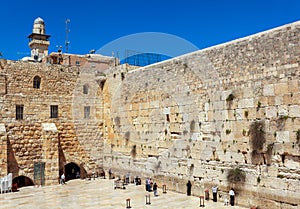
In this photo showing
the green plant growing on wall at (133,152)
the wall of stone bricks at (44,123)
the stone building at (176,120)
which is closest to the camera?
the stone building at (176,120)

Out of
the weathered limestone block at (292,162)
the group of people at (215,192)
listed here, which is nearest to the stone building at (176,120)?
the weathered limestone block at (292,162)

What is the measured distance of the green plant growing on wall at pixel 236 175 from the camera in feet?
36.8

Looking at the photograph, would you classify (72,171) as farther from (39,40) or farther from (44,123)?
(39,40)

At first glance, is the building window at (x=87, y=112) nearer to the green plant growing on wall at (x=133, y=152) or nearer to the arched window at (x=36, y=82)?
the arched window at (x=36, y=82)

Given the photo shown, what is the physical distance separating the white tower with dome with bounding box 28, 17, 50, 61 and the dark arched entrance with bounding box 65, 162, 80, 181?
1225 cm

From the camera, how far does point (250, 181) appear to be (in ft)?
36.0

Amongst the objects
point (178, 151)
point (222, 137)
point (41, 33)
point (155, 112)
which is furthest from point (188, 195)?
point (41, 33)

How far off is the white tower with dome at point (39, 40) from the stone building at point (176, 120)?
33.8 ft

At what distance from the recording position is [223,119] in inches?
473

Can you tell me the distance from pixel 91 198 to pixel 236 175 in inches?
224

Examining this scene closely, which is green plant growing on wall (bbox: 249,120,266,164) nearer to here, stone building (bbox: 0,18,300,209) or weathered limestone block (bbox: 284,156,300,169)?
stone building (bbox: 0,18,300,209)

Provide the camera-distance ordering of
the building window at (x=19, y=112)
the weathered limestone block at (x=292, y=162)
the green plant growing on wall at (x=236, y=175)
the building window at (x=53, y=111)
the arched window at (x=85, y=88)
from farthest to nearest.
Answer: the arched window at (x=85, y=88)
the building window at (x=53, y=111)
the building window at (x=19, y=112)
the green plant growing on wall at (x=236, y=175)
the weathered limestone block at (x=292, y=162)

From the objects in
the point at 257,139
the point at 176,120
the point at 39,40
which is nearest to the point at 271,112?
the point at 257,139

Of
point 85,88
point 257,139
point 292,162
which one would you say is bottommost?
point 292,162
